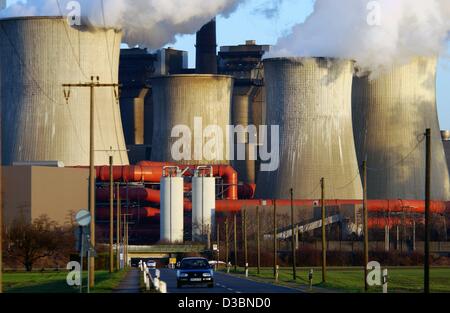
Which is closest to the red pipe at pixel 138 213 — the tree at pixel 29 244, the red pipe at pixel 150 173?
the red pipe at pixel 150 173

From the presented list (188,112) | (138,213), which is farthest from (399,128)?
(138,213)

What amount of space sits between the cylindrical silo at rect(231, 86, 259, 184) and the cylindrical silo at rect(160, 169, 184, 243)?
45.0 feet

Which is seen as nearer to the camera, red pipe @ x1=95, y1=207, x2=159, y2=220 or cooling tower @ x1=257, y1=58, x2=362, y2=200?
cooling tower @ x1=257, y1=58, x2=362, y2=200

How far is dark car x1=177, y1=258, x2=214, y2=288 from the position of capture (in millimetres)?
29531

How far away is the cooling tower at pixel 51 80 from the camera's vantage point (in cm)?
6625

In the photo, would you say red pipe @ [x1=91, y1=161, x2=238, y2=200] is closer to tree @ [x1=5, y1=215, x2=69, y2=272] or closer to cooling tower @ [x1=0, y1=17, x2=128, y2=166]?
cooling tower @ [x1=0, y1=17, x2=128, y2=166]

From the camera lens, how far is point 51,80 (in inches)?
2648

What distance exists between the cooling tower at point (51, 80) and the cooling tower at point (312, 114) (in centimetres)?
994

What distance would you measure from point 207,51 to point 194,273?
7051cm

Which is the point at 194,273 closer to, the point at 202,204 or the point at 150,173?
the point at 202,204

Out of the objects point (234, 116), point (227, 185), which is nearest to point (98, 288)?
point (227, 185)

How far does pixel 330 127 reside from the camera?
240 ft

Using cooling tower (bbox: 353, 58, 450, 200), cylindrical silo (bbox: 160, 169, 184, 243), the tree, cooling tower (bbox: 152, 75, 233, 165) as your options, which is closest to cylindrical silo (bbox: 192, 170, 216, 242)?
cylindrical silo (bbox: 160, 169, 184, 243)

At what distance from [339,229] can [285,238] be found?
3.30m
